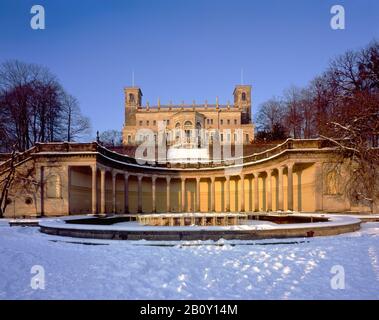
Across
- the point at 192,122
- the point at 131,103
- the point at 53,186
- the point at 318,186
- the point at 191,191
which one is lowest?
the point at 191,191

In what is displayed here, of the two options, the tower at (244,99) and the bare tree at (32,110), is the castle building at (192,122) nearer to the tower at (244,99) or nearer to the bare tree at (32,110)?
the tower at (244,99)

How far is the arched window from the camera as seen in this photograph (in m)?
39.1

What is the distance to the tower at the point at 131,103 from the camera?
136750 mm

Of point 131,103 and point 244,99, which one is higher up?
point 244,99

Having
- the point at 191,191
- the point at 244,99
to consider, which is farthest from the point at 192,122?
the point at 191,191

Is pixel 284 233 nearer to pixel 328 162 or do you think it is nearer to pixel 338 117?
pixel 338 117

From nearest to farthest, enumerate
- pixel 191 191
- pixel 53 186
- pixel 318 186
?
pixel 318 186
pixel 53 186
pixel 191 191

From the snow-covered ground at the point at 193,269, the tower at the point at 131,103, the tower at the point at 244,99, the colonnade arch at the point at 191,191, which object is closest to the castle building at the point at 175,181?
the colonnade arch at the point at 191,191

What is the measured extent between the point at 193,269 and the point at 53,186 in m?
32.1

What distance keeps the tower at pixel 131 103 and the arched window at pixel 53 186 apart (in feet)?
324

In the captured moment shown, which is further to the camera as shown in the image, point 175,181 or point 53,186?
point 175,181

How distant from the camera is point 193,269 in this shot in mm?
11242

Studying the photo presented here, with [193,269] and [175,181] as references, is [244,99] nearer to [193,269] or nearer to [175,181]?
[175,181]
